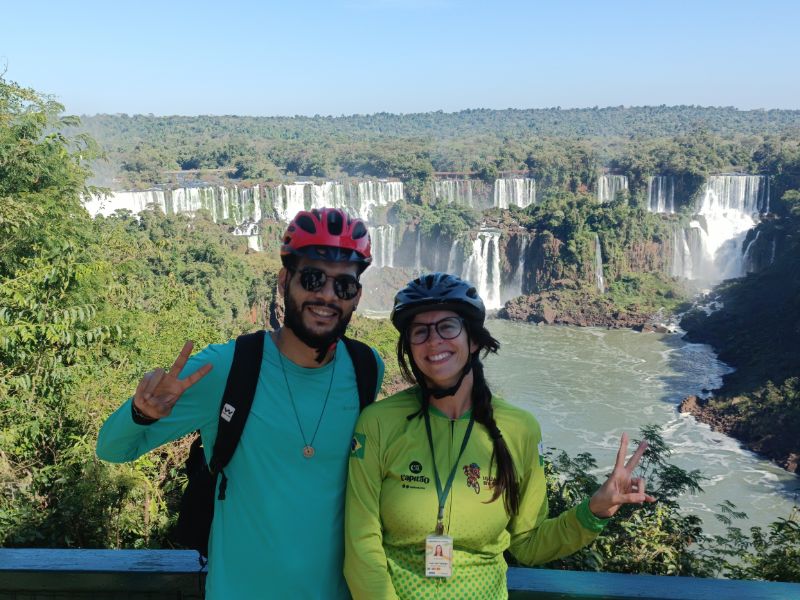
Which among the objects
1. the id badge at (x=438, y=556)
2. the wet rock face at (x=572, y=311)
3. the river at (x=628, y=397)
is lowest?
the river at (x=628, y=397)

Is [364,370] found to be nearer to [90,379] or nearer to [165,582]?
[165,582]

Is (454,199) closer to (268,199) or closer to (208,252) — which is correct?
(268,199)

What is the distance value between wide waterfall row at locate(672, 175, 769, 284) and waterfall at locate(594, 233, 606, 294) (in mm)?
5528

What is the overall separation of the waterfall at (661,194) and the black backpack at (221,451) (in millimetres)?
47637

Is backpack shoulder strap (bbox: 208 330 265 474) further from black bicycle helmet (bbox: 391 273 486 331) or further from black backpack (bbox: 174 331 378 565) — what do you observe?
black bicycle helmet (bbox: 391 273 486 331)

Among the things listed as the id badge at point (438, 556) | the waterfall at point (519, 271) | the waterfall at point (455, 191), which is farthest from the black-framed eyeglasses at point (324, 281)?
the waterfall at point (455, 191)

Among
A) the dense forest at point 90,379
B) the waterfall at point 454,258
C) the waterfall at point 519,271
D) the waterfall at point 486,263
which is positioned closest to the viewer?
the dense forest at point 90,379

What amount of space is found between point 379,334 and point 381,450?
710 inches

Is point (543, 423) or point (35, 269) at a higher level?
point (35, 269)

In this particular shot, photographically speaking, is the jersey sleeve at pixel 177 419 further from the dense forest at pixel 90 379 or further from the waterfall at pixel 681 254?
the waterfall at pixel 681 254

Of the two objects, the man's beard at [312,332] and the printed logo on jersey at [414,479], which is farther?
the man's beard at [312,332]

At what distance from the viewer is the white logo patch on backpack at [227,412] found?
1.62 m

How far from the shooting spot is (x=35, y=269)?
238 inches

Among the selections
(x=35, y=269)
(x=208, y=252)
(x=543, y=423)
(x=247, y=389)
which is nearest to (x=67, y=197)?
(x=35, y=269)
